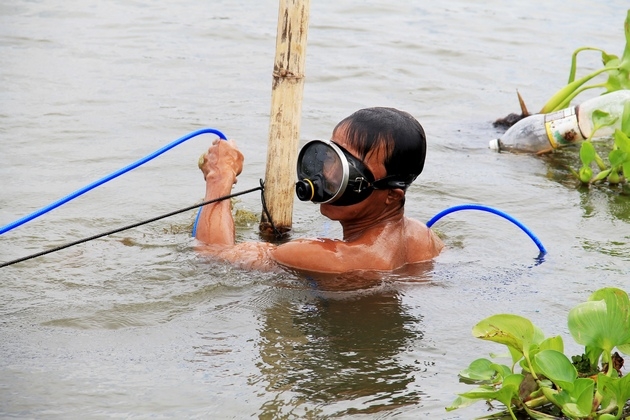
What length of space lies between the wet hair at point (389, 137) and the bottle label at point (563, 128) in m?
3.26

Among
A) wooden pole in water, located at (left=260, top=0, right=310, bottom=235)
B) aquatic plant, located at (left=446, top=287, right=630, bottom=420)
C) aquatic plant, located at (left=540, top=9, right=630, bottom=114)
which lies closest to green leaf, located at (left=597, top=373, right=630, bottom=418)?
aquatic plant, located at (left=446, top=287, right=630, bottom=420)

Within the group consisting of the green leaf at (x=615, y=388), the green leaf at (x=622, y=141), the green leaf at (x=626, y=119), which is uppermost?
the green leaf at (x=626, y=119)

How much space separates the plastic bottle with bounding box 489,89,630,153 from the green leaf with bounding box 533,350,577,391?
4.15 meters

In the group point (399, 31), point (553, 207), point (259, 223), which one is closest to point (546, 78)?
point (399, 31)

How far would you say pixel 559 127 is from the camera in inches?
280

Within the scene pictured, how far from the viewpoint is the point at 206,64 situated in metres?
9.35

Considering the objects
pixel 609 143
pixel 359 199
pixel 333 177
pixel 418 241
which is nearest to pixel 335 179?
pixel 333 177

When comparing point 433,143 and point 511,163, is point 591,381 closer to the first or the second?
point 511,163

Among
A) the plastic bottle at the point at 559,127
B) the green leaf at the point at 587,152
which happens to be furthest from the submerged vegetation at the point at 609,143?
the plastic bottle at the point at 559,127

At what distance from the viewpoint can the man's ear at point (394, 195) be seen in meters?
4.23

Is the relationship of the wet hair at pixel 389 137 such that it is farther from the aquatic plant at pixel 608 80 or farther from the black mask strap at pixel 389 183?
the aquatic plant at pixel 608 80

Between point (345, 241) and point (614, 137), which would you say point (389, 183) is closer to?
point (345, 241)

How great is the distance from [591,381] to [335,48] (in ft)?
25.8

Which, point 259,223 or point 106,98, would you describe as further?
point 106,98
